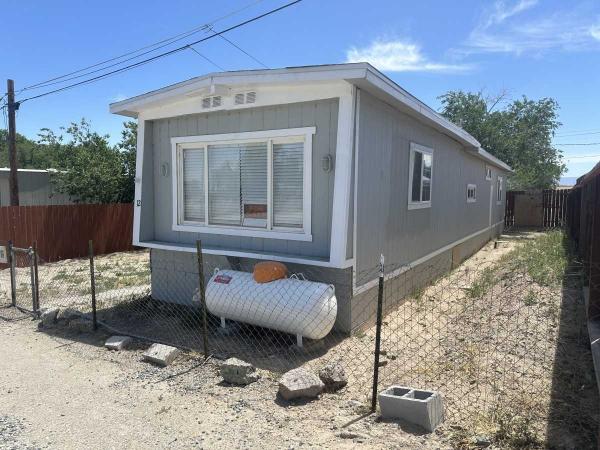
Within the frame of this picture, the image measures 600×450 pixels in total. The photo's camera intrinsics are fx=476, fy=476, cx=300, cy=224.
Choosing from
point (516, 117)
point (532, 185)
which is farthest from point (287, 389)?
point (532, 185)

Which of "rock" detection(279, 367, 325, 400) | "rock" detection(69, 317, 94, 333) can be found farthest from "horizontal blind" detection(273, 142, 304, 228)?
"rock" detection(69, 317, 94, 333)

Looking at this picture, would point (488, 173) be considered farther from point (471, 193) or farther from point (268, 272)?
point (268, 272)

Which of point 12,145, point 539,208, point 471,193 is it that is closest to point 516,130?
point 539,208

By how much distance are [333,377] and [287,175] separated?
270cm

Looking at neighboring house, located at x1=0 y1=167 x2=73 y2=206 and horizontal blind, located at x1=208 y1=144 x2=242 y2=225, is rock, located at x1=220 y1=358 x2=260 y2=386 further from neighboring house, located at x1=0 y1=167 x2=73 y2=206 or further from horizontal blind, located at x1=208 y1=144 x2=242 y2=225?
neighboring house, located at x1=0 y1=167 x2=73 y2=206

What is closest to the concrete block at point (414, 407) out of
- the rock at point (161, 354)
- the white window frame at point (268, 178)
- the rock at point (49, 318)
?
the rock at point (161, 354)

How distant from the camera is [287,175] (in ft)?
19.5

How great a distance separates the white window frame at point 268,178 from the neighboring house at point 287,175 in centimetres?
1

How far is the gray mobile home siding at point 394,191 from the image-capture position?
19.1ft

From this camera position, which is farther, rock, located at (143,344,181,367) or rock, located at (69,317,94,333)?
rock, located at (69,317,94,333)

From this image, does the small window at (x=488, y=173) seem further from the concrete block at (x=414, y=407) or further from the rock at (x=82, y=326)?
the concrete block at (x=414, y=407)

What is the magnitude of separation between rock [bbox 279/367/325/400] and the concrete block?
24.6 inches

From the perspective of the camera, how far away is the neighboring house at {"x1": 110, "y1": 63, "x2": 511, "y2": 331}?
5.49 meters

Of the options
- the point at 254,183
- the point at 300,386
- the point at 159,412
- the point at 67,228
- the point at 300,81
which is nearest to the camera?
the point at 159,412
